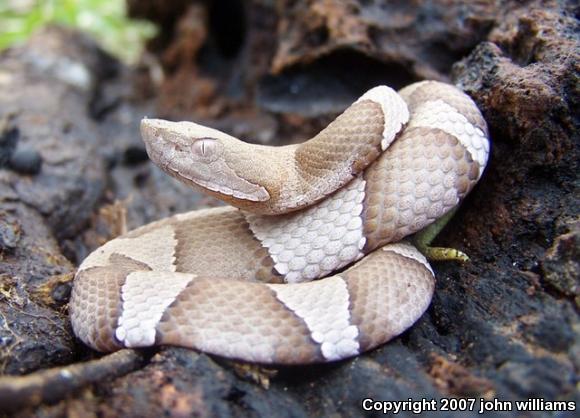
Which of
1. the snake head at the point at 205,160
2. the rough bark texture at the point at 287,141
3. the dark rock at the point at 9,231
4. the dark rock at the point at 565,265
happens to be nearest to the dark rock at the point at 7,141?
the rough bark texture at the point at 287,141

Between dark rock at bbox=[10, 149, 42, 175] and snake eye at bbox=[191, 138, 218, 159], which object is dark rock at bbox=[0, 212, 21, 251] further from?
snake eye at bbox=[191, 138, 218, 159]

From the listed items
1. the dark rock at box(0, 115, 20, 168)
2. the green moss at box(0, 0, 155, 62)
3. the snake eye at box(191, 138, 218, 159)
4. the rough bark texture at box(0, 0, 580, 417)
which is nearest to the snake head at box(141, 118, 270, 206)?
the snake eye at box(191, 138, 218, 159)

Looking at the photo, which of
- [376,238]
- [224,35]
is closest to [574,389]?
[376,238]

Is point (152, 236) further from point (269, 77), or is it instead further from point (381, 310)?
point (269, 77)

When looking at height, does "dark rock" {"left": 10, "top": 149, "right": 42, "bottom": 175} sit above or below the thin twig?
above

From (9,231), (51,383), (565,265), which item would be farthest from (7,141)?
(565,265)

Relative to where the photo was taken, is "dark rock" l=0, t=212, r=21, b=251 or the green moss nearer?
"dark rock" l=0, t=212, r=21, b=251

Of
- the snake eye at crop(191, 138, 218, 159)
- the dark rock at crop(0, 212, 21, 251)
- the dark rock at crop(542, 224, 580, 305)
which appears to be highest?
the snake eye at crop(191, 138, 218, 159)

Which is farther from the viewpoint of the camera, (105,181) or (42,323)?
(105,181)
